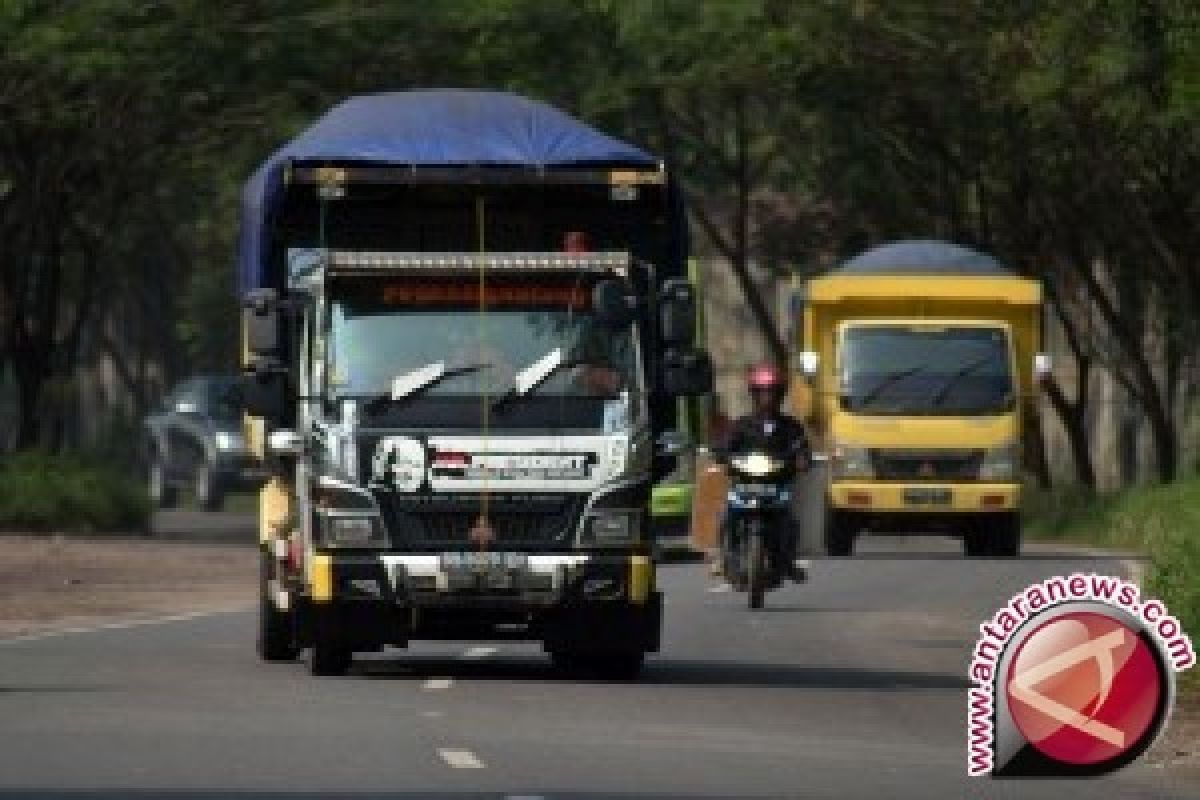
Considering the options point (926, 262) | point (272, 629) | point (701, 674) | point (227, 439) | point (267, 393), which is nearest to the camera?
point (267, 393)

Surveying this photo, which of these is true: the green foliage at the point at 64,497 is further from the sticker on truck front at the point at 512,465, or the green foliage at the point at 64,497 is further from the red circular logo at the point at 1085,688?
the red circular logo at the point at 1085,688

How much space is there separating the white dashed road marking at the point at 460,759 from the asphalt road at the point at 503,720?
26 millimetres

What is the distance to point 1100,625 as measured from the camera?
1316 cm

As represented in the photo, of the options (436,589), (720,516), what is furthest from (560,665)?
(720,516)

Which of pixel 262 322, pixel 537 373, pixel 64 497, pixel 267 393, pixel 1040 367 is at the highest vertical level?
pixel 262 322

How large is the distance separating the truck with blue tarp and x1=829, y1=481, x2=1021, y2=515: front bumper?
66.3 ft

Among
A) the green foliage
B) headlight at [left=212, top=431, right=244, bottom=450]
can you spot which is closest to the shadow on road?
the green foliage

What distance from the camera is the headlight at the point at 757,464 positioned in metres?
33.2

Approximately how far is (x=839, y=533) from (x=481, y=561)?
76.5 feet

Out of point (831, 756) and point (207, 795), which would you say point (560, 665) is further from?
point (207, 795)

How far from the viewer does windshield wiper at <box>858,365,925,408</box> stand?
45719 millimetres

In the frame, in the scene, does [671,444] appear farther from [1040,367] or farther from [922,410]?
[1040,367]

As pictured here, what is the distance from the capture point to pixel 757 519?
33281 millimetres

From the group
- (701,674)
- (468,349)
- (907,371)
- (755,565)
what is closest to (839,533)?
(907,371)
